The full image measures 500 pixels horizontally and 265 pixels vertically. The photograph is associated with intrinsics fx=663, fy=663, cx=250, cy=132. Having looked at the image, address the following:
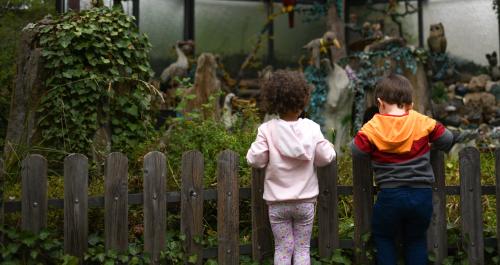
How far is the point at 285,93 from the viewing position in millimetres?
3561

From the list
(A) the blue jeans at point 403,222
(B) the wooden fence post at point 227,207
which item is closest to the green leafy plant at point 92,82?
(B) the wooden fence post at point 227,207

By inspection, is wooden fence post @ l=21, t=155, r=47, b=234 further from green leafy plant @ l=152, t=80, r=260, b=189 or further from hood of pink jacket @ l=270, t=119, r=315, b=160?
hood of pink jacket @ l=270, t=119, r=315, b=160

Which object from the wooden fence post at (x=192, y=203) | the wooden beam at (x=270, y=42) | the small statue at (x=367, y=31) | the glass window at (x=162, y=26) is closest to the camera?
the wooden fence post at (x=192, y=203)

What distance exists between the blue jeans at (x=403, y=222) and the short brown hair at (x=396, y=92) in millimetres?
488

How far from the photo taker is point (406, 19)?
514 inches

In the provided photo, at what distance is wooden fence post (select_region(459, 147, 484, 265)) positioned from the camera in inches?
157

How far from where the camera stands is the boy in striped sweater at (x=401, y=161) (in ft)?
11.8

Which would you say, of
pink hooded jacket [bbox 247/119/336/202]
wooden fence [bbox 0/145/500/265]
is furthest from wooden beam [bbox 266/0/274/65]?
pink hooded jacket [bbox 247/119/336/202]

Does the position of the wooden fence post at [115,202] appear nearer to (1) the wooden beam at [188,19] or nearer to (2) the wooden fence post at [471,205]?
(2) the wooden fence post at [471,205]

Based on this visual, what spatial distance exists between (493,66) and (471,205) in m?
8.83

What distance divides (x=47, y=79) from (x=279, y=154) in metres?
2.46

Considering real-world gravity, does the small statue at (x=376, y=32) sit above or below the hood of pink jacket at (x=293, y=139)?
above

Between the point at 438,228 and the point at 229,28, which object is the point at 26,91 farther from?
the point at 229,28

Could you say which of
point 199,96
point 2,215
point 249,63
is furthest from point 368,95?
point 2,215
